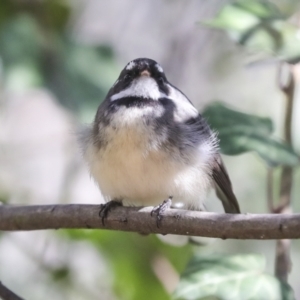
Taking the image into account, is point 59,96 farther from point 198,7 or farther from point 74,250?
point 198,7

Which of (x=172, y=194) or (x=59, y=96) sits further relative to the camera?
(x=59, y=96)

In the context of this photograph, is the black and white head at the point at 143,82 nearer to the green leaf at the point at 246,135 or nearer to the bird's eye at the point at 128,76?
the bird's eye at the point at 128,76

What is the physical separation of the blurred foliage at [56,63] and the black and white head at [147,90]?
0.16 meters

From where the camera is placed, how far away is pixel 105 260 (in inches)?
126

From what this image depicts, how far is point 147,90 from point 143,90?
0.7 inches

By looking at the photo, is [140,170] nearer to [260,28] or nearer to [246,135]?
[246,135]

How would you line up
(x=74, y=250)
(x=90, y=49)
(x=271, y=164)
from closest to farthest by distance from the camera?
(x=271, y=164)
(x=90, y=49)
(x=74, y=250)

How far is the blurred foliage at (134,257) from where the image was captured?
122 inches

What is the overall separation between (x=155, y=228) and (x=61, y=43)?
1364 millimetres

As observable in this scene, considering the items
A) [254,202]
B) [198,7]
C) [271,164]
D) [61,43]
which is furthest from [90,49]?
[254,202]

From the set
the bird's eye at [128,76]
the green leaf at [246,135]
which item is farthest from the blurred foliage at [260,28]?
the bird's eye at [128,76]

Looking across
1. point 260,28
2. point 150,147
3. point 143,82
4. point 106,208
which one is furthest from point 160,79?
point 106,208

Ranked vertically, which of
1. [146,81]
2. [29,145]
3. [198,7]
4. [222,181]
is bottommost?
Result: [222,181]

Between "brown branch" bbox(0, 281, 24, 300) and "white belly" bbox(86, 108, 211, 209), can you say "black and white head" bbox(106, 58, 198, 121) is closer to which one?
"white belly" bbox(86, 108, 211, 209)
